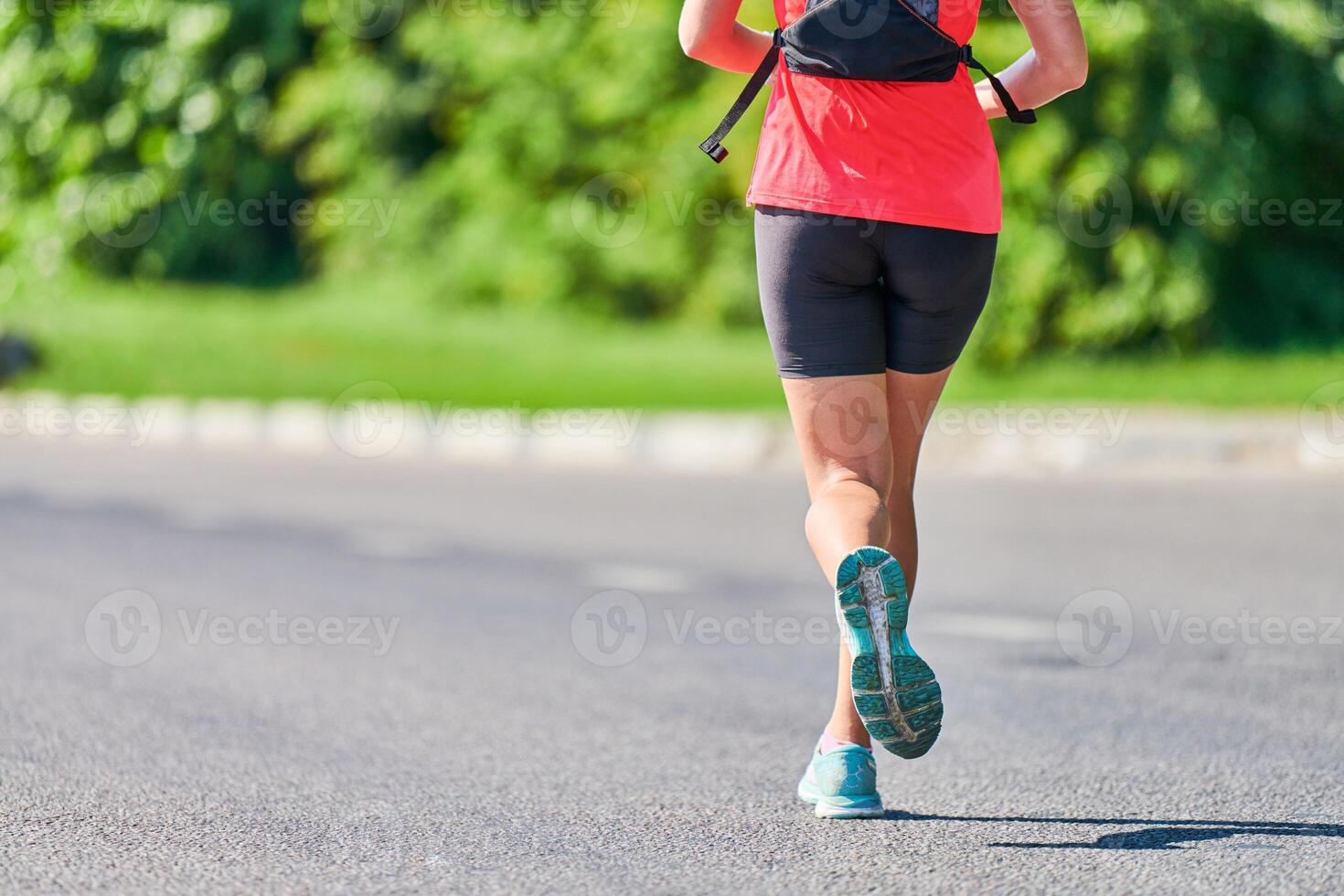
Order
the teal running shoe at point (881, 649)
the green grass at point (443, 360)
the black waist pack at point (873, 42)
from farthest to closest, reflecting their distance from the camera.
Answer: the green grass at point (443, 360) < the black waist pack at point (873, 42) < the teal running shoe at point (881, 649)

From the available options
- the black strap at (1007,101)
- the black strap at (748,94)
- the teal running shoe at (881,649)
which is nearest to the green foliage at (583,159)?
the black strap at (1007,101)

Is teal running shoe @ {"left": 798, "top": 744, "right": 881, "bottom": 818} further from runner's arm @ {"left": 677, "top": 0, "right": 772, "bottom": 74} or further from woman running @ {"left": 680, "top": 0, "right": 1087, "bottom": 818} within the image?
runner's arm @ {"left": 677, "top": 0, "right": 772, "bottom": 74}

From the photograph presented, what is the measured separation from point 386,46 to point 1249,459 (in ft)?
58.4

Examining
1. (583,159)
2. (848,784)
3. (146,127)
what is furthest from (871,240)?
(146,127)

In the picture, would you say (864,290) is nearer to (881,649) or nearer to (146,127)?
(881,649)

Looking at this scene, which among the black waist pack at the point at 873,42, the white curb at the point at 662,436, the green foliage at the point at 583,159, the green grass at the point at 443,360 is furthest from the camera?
the green foliage at the point at 583,159

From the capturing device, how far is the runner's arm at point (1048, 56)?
11.1 feet

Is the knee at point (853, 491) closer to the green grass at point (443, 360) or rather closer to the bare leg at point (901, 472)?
the bare leg at point (901, 472)

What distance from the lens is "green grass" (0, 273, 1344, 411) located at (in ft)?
48.3

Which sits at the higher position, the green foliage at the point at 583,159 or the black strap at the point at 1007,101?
the black strap at the point at 1007,101

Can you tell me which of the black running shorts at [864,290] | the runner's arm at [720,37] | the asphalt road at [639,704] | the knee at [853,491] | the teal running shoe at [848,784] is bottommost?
the asphalt road at [639,704]

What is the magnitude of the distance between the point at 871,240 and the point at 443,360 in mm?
16441

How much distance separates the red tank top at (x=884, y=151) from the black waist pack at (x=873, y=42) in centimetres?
2

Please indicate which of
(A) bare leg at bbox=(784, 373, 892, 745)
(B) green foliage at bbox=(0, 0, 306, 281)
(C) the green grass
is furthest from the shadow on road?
(B) green foliage at bbox=(0, 0, 306, 281)
